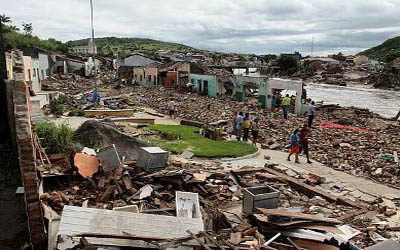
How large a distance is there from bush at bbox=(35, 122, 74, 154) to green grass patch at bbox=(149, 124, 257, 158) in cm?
415

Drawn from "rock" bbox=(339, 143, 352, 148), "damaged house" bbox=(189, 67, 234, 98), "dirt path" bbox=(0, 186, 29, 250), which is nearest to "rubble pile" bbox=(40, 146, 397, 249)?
"dirt path" bbox=(0, 186, 29, 250)

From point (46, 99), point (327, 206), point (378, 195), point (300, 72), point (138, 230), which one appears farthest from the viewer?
point (300, 72)

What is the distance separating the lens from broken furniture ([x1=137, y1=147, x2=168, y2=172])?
1010cm

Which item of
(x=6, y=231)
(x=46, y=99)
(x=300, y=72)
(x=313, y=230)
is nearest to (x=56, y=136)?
(x=6, y=231)

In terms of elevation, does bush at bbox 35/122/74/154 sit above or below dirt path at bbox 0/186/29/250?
above

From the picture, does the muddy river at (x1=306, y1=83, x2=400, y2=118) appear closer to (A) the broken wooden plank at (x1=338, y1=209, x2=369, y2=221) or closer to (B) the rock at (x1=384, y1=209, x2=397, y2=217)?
(B) the rock at (x1=384, y1=209, x2=397, y2=217)

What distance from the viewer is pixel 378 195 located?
37.9 feet

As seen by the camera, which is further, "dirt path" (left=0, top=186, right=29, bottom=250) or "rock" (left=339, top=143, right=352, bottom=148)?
"rock" (left=339, top=143, right=352, bottom=148)

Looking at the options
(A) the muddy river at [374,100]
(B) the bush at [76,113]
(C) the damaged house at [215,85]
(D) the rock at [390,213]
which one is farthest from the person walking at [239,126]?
(A) the muddy river at [374,100]

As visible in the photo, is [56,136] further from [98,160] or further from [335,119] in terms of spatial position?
[335,119]

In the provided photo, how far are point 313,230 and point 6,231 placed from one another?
230 inches

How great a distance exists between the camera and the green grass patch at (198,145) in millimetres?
14829

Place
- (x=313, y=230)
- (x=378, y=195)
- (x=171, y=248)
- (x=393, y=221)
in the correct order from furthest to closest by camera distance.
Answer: (x=378, y=195)
(x=393, y=221)
(x=313, y=230)
(x=171, y=248)

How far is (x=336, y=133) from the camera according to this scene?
862 inches
